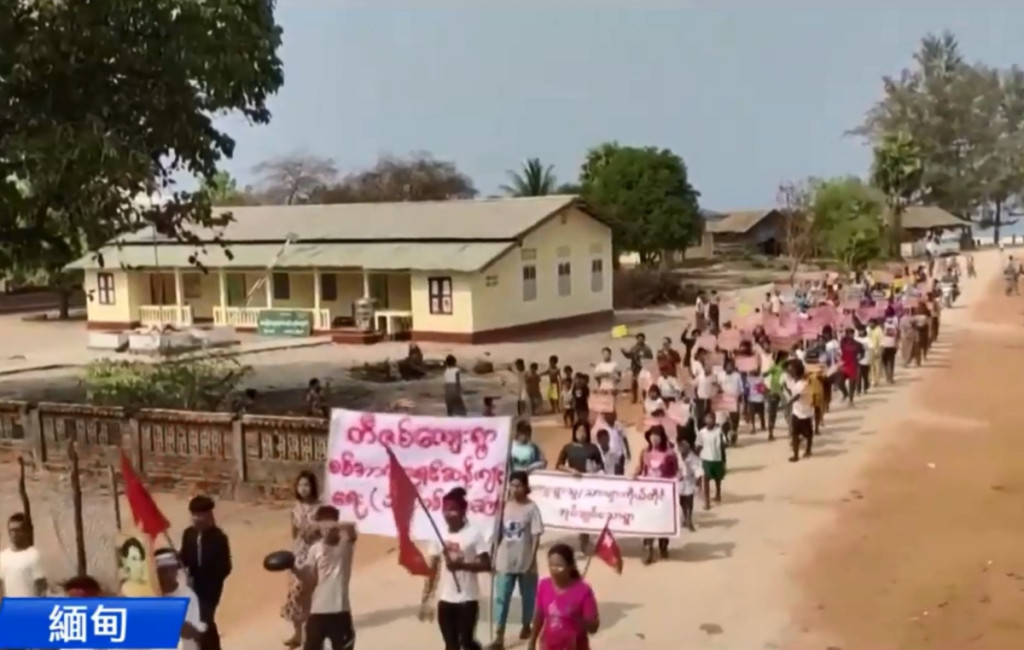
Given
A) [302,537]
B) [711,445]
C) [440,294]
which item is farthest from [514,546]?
[440,294]

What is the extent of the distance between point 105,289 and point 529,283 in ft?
53.2

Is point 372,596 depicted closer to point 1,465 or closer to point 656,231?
point 1,465

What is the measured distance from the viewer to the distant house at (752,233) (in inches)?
3282

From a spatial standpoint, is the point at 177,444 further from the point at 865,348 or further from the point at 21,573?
the point at 865,348

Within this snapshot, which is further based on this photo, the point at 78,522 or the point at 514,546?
the point at 78,522

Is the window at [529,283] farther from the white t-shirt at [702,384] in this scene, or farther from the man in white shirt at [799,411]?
the man in white shirt at [799,411]

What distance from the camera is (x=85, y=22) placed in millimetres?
20188

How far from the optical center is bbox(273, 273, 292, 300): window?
4147 centimetres

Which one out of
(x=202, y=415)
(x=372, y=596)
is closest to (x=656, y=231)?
(x=202, y=415)

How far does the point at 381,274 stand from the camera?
1549 inches

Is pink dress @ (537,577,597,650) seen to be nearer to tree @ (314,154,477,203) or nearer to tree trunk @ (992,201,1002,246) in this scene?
tree @ (314,154,477,203)

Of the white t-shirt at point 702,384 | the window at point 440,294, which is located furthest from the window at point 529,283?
the white t-shirt at point 702,384
